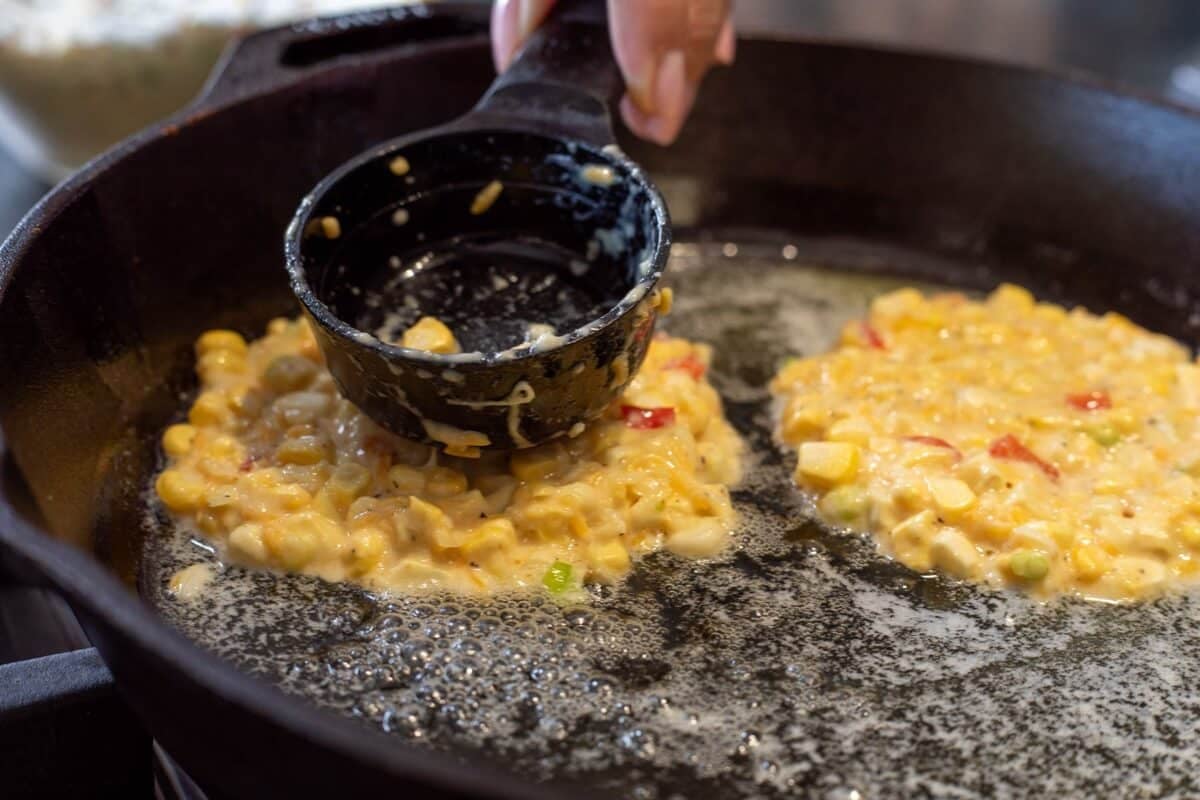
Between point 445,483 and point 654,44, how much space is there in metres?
0.73

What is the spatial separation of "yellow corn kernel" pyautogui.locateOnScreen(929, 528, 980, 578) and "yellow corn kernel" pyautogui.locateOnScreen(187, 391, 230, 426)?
3.50 ft

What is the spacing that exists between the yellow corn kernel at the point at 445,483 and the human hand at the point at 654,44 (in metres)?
0.66

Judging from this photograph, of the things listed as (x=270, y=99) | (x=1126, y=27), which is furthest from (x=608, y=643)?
(x=1126, y=27)

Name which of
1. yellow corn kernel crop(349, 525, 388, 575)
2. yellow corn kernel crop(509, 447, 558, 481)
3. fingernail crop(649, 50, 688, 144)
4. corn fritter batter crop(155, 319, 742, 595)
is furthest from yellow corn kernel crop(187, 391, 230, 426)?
fingernail crop(649, 50, 688, 144)

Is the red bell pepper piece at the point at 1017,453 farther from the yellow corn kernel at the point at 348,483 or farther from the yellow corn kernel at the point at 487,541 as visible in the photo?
the yellow corn kernel at the point at 348,483

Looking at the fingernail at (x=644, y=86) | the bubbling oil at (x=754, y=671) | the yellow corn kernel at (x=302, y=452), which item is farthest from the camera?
the fingernail at (x=644, y=86)

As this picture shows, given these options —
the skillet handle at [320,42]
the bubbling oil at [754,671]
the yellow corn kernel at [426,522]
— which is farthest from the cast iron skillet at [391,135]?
the yellow corn kernel at [426,522]

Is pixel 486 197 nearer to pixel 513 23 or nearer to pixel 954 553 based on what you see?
pixel 513 23

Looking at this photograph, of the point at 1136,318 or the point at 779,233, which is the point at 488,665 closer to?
the point at 779,233

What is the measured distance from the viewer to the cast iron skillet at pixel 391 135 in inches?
60.0

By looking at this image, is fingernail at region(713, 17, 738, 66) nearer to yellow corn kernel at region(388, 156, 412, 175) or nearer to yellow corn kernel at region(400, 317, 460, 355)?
yellow corn kernel at region(388, 156, 412, 175)

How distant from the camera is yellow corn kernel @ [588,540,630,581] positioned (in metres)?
1.54

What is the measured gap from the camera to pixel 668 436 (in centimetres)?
167

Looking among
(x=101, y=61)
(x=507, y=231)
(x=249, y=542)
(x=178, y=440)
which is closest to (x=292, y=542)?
(x=249, y=542)
